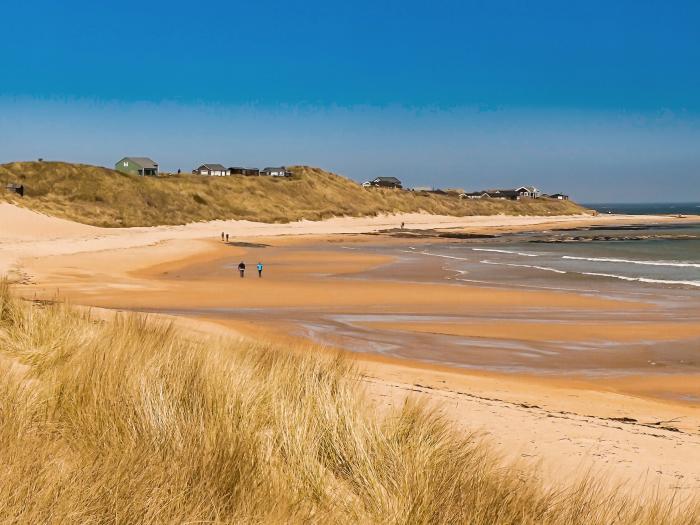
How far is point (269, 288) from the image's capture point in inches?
993

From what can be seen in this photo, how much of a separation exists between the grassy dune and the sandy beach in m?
33.3

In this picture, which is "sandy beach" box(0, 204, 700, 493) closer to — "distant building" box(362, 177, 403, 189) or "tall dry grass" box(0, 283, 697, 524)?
"tall dry grass" box(0, 283, 697, 524)

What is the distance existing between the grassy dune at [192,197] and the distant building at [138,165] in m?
17.6

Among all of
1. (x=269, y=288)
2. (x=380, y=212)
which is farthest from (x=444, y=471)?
(x=380, y=212)

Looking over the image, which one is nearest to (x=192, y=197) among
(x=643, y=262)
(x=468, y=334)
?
(x=643, y=262)

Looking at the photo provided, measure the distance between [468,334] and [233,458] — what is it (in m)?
12.3

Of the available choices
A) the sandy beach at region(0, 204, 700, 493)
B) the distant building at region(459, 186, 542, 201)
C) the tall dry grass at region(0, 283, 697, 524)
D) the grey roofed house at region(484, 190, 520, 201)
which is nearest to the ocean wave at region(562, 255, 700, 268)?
the sandy beach at region(0, 204, 700, 493)

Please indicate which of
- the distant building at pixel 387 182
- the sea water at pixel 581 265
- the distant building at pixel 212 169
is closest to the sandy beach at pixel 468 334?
the sea water at pixel 581 265

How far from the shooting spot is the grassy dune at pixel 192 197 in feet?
233

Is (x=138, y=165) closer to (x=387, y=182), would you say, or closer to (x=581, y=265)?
(x=387, y=182)

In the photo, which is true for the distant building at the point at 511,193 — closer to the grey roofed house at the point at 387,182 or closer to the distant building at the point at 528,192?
the distant building at the point at 528,192

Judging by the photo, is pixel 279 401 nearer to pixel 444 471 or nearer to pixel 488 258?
pixel 444 471

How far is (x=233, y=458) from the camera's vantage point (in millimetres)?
4398

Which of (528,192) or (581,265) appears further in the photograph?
(528,192)
